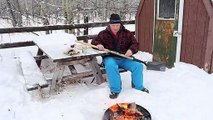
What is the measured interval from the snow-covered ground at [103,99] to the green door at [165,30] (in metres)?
0.80

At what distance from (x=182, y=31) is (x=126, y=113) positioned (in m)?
3.40

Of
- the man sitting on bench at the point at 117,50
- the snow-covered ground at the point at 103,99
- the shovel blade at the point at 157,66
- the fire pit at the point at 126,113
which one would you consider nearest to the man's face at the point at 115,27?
the man sitting on bench at the point at 117,50

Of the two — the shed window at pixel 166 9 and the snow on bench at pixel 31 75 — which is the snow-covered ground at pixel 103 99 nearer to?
the snow on bench at pixel 31 75

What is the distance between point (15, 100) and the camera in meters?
4.42

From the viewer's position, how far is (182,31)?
619 centimetres

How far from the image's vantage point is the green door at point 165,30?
622 cm

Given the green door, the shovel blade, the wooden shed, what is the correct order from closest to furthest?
the wooden shed < the shovel blade < the green door

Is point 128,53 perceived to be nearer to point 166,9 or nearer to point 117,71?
point 117,71

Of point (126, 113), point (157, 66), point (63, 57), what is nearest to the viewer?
point (126, 113)

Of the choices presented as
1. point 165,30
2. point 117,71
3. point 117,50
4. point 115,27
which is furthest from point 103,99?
point 165,30

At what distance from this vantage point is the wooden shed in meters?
5.74

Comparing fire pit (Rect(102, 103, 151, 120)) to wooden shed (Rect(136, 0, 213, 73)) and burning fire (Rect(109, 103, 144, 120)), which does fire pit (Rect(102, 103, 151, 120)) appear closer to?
burning fire (Rect(109, 103, 144, 120))

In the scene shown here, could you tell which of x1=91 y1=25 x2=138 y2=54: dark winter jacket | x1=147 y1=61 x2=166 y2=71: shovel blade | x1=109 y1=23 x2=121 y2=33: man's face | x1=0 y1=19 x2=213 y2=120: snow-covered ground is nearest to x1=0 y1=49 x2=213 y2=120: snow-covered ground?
x1=0 y1=19 x2=213 y2=120: snow-covered ground

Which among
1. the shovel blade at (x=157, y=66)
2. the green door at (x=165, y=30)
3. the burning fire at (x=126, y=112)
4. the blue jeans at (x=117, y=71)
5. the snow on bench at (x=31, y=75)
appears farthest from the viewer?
the green door at (x=165, y=30)
